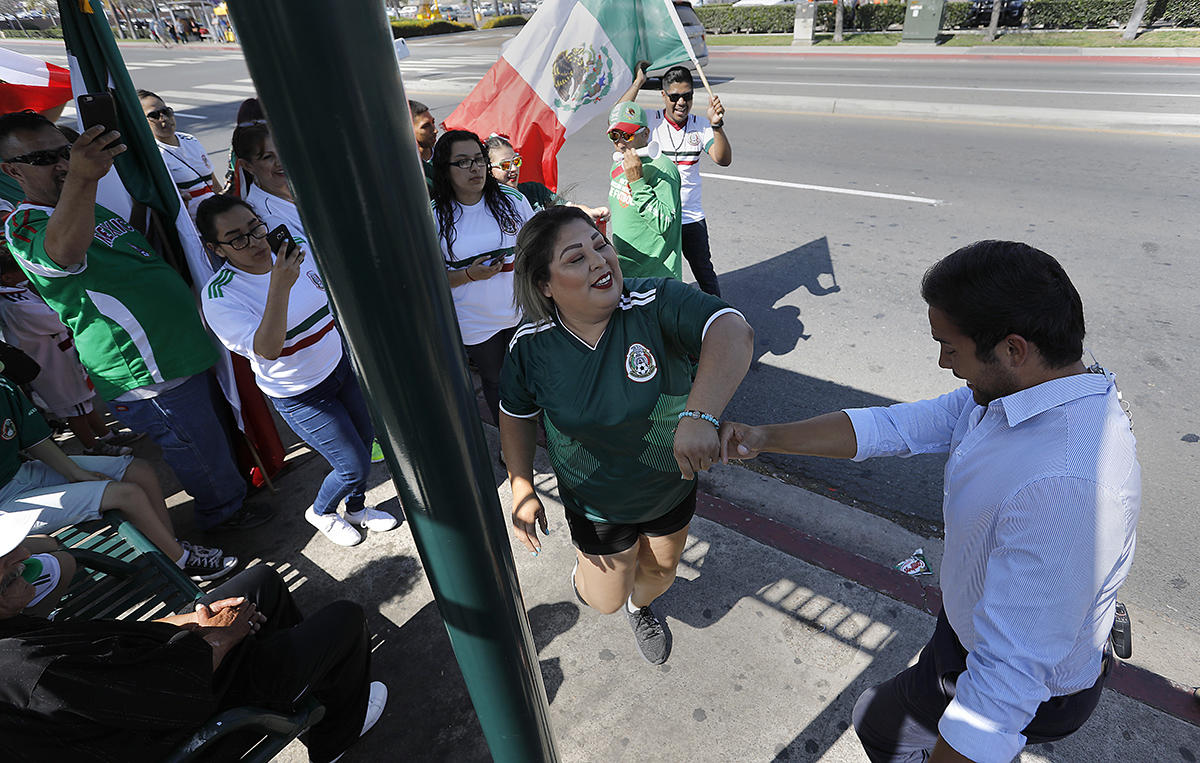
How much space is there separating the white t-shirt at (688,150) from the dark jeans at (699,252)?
0.07 meters

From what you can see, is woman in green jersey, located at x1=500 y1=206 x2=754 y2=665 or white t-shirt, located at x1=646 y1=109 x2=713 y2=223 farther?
white t-shirt, located at x1=646 y1=109 x2=713 y2=223

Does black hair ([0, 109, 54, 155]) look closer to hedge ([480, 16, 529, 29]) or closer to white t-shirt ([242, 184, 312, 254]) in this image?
white t-shirt ([242, 184, 312, 254])

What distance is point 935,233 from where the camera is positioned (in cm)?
689

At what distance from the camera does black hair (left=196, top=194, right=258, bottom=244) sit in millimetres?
2916

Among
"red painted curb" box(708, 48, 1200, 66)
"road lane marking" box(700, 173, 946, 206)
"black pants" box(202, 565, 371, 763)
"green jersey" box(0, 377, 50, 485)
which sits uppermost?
"green jersey" box(0, 377, 50, 485)

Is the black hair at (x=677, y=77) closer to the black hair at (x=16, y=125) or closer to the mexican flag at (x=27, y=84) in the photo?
the black hair at (x=16, y=125)

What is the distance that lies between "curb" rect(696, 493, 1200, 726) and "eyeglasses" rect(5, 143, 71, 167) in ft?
11.2

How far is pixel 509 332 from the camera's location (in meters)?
3.73

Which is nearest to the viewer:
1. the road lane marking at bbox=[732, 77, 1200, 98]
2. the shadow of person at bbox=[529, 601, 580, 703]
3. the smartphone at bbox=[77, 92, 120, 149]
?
the shadow of person at bbox=[529, 601, 580, 703]

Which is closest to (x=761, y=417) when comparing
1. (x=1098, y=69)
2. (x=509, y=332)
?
(x=509, y=332)

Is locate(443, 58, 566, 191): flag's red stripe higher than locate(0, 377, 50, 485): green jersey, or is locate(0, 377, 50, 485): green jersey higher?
locate(443, 58, 566, 191): flag's red stripe

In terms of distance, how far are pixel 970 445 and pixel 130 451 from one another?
5.00 m

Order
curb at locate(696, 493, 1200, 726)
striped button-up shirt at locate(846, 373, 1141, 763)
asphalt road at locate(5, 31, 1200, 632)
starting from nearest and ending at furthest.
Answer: striped button-up shirt at locate(846, 373, 1141, 763), curb at locate(696, 493, 1200, 726), asphalt road at locate(5, 31, 1200, 632)

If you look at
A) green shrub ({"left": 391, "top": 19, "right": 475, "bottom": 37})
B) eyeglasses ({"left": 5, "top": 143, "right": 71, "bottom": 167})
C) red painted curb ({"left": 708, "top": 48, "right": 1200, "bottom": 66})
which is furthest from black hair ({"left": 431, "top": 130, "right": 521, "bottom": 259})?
green shrub ({"left": 391, "top": 19, "right": 475, "bottom": 37})
